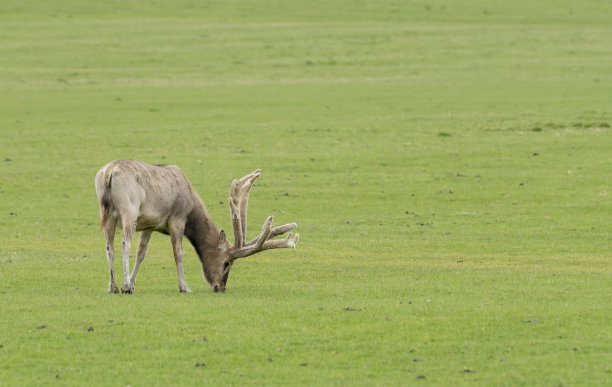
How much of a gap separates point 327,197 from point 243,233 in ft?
→ 37.1

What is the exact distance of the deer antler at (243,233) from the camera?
634 inches

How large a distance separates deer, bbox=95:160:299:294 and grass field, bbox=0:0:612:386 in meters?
0.57

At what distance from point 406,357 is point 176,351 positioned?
8.38 ft

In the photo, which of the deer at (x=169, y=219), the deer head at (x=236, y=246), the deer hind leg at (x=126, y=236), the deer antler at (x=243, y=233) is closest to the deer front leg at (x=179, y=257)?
the deer at (x=169, y=219)

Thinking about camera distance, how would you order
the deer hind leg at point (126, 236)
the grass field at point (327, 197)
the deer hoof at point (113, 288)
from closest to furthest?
the grass field at point (327, 197) < the deer hind leg at point (126, 236) < the deer hoof at point (113, 288)

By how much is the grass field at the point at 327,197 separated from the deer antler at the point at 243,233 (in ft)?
2.14

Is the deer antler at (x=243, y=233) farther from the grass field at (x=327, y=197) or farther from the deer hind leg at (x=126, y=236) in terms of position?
the deer hind leg at (x=126, y=236)

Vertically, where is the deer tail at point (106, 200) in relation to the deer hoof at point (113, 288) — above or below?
above

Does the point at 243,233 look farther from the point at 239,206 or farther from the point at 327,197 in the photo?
the point at 327,197

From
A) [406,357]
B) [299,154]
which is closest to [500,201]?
[299,154]

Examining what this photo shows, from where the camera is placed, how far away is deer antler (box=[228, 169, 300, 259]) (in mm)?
16094

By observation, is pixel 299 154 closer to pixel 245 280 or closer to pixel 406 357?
pixel 245 280

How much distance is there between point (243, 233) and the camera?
16.5 m

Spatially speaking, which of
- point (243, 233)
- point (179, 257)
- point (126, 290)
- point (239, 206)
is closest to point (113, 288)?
point (126, 290)
